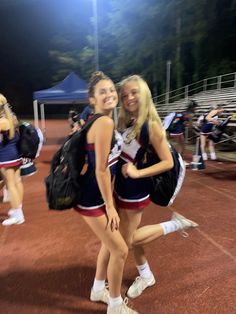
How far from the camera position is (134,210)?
300 cm

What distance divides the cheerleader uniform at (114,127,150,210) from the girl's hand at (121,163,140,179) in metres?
0.11

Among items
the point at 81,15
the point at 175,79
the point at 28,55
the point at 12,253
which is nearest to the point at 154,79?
the point at 175,79

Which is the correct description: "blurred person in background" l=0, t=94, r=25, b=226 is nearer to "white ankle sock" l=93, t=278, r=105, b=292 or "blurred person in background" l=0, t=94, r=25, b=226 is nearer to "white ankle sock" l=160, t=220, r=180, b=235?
"white ankle sock" l=93, t=278, r=105, b=292

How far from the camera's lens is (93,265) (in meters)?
3.93

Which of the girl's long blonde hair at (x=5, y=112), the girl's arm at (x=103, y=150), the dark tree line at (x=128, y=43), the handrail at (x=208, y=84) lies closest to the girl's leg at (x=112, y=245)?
the girl's arm at (x=103, y=150)

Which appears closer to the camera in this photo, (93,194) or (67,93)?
(93,194)

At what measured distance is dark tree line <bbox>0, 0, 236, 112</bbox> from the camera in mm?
24219

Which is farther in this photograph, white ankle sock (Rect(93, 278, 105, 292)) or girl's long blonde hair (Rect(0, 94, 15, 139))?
girl's long blonde hair (Rect(0, 94, 15, 139))

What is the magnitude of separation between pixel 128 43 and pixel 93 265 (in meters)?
28.2

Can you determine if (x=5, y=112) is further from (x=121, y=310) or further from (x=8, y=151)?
(x=121, y=310)

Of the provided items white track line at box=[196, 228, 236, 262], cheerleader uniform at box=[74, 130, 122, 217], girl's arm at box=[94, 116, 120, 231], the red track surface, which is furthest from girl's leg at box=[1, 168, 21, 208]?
girl's arm at box=[94, 116, 120, 231]

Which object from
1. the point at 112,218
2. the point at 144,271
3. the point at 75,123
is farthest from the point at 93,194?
the point at 75,123

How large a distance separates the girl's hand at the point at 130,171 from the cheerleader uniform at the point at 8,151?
2.63m

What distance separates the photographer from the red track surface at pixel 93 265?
319 centimetres
